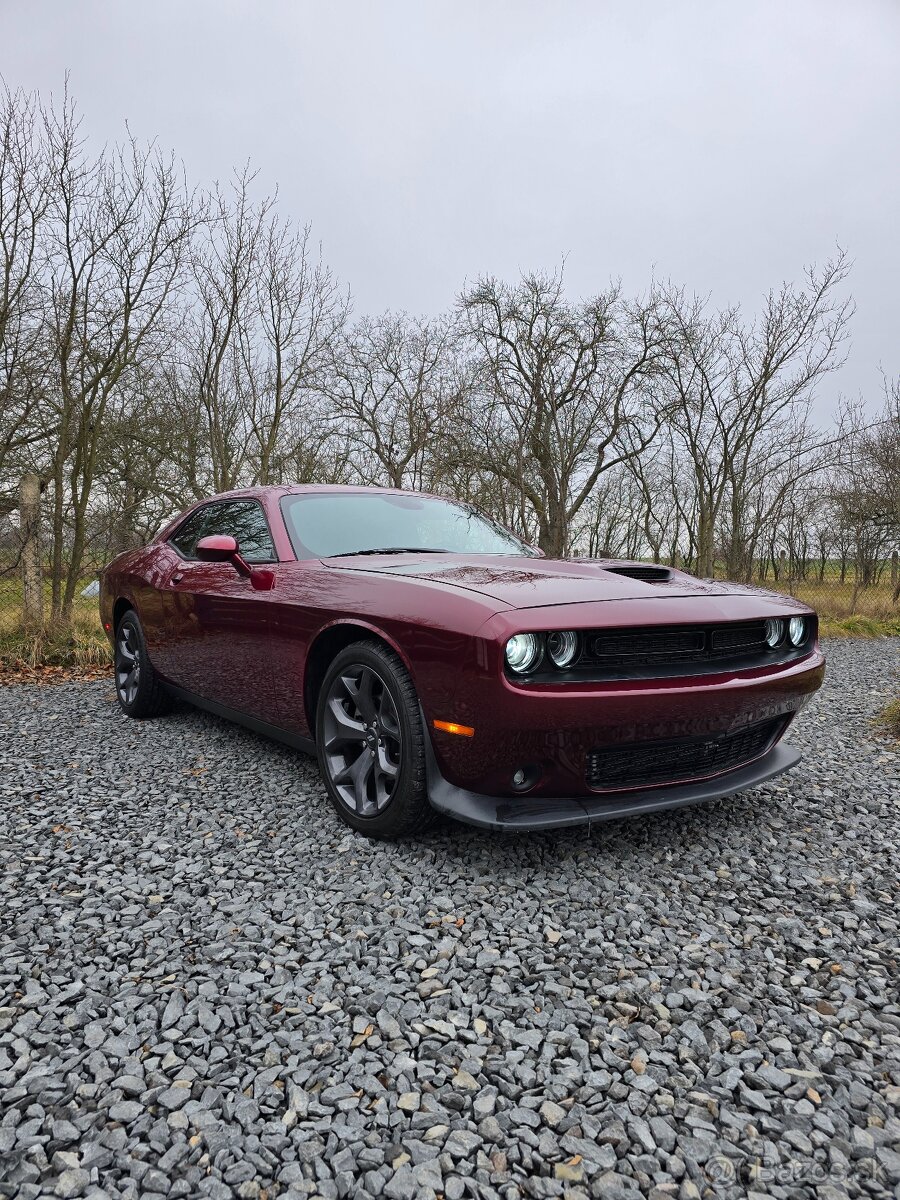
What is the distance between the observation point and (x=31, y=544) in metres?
7.20

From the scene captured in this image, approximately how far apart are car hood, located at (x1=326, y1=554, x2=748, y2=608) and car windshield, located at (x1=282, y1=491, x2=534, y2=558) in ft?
0.70

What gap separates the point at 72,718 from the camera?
448 centimetres

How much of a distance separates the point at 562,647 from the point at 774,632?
1064mm

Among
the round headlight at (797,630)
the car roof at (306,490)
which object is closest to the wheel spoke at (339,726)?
the car roof at (306,490)

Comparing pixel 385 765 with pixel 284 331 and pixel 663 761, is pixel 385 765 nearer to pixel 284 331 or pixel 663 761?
pixel 663 761

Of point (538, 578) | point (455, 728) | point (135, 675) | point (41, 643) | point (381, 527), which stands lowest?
point (41, 643)

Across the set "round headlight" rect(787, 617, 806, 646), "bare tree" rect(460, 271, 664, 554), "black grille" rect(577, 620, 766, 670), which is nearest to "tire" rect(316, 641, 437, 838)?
"black grille" rect(577, 620, 766, 670)

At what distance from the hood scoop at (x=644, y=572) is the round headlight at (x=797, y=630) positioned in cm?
50

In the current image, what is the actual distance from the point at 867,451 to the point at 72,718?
1478 cm

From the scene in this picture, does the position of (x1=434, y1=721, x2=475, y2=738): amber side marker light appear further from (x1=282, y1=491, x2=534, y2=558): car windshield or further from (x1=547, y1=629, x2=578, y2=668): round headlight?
(x1=282, y1=491, x2=534, y2=558): car windshield

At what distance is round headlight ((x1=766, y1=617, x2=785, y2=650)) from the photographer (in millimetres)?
2637

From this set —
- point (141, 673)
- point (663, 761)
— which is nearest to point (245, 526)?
point (141, 673)

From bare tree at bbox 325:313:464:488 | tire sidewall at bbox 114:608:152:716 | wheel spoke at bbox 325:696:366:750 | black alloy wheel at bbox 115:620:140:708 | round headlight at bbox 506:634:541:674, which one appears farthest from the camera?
bare tree at bbox 325:313:464:488

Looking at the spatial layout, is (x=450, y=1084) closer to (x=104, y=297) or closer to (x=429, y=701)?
(x=429, y=701)
